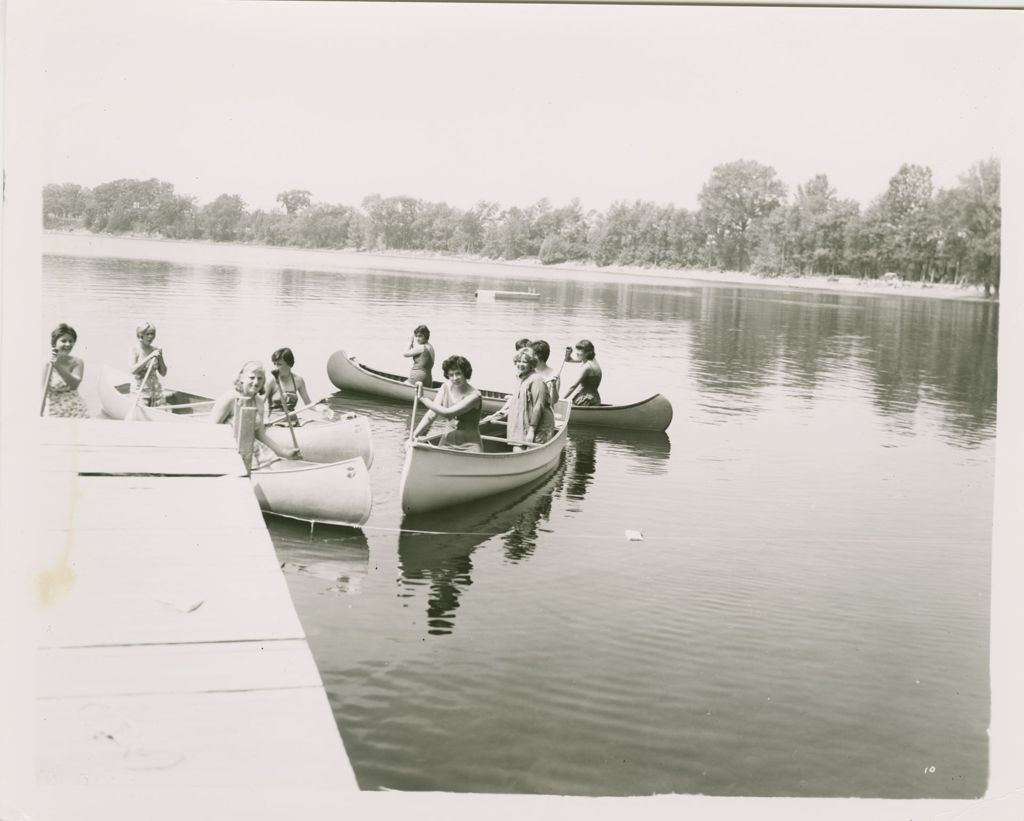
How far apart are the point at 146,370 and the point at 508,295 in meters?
11.3

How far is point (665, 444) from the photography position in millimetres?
12602

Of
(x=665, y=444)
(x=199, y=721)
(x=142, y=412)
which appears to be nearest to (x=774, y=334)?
(x=665, y=444)

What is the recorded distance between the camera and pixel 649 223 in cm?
1235

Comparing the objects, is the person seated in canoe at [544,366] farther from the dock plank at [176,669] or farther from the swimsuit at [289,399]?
the dock plank at [176,669]

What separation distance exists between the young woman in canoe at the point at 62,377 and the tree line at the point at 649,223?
0.81 meters

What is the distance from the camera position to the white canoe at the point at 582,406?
1284 centimetres

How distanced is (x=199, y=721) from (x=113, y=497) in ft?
6.45

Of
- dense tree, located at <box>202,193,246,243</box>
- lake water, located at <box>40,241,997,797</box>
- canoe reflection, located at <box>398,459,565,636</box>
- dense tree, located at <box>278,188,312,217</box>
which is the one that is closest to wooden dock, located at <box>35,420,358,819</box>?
lake water, located at <box>40,241,997,797</box>

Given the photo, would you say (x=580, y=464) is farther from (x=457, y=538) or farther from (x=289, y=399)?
(x=289, y=399)

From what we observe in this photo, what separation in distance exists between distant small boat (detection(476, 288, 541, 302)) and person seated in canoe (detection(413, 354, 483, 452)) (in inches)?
383

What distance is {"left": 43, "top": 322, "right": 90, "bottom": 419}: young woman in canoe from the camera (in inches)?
270

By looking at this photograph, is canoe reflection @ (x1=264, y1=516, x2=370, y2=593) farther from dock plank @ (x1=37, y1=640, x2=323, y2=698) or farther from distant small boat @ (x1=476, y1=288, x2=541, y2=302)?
distant small boat @ (x1=476, y1=288, x2=541, y2=302)

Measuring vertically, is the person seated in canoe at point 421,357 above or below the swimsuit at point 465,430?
above

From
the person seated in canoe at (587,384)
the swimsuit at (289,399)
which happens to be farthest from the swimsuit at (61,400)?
the person seated in canoe at (587,384)
